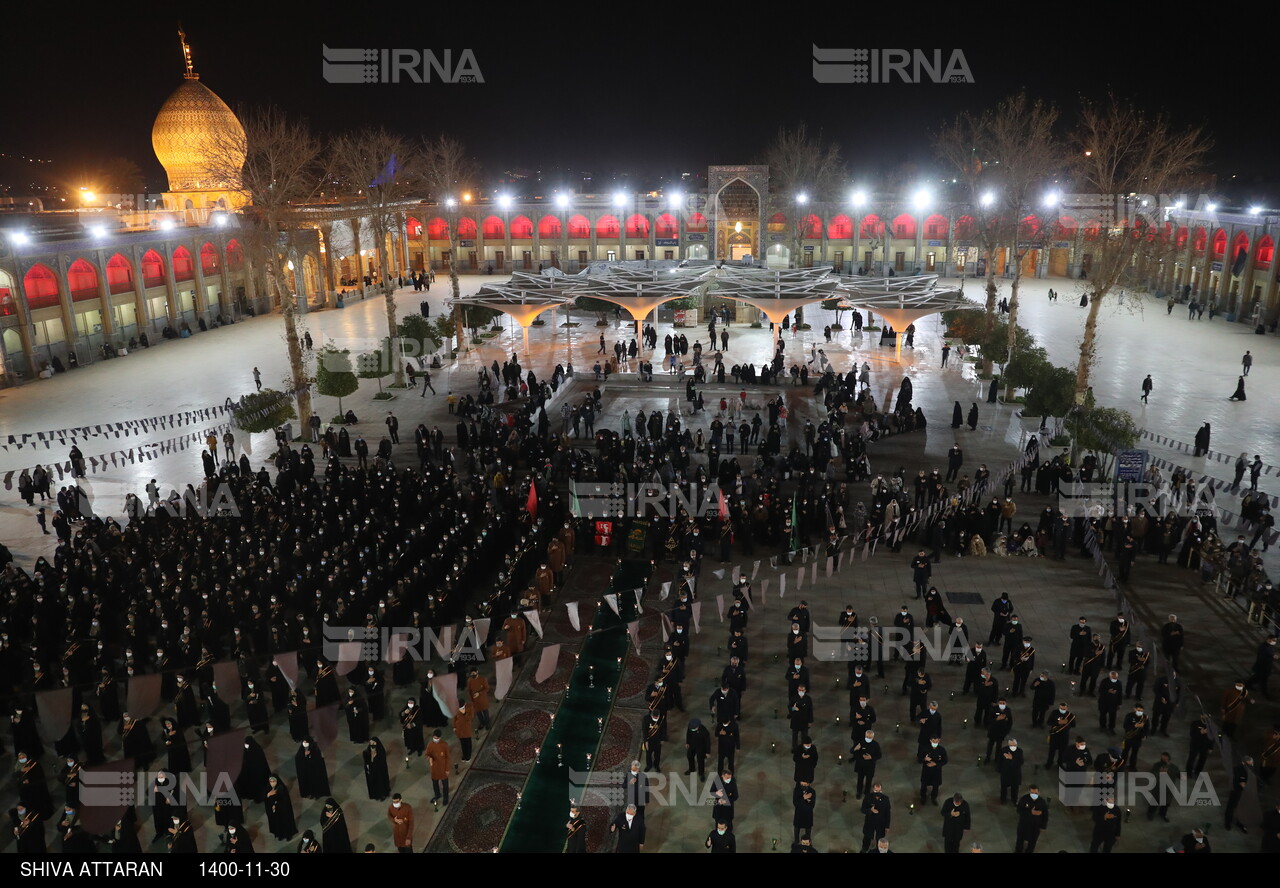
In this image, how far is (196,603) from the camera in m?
13.0

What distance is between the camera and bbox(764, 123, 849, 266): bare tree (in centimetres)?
5769

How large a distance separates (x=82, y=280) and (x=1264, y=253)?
53315 millimetres

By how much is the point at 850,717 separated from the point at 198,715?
29.0 feet

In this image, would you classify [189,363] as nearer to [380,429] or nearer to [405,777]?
[380,429]

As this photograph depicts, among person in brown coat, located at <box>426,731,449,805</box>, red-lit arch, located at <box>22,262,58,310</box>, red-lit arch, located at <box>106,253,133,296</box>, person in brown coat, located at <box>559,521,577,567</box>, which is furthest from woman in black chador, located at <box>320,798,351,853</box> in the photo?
red-lit arch, located at <box>106,253,133,296</box>

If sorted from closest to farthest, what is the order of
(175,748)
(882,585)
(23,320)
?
(175,748) → (882,585) → (23,320)

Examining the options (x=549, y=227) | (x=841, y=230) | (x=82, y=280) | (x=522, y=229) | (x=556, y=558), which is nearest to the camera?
(x=556, y=558)

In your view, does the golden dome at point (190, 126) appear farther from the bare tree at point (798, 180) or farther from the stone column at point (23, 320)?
the bare tree at point (798, 180)

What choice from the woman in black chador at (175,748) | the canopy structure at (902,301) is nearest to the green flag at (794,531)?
the woman in black chador at (175,748)

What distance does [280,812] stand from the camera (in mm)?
9352

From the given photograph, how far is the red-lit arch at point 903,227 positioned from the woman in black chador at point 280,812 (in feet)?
205

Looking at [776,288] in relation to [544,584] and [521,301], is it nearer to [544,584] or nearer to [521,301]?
[521,301]

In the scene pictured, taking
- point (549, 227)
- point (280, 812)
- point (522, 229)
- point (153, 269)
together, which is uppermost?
point (549, 227)

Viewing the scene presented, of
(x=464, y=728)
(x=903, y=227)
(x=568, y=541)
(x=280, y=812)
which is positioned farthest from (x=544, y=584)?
(x=903, y=227)
